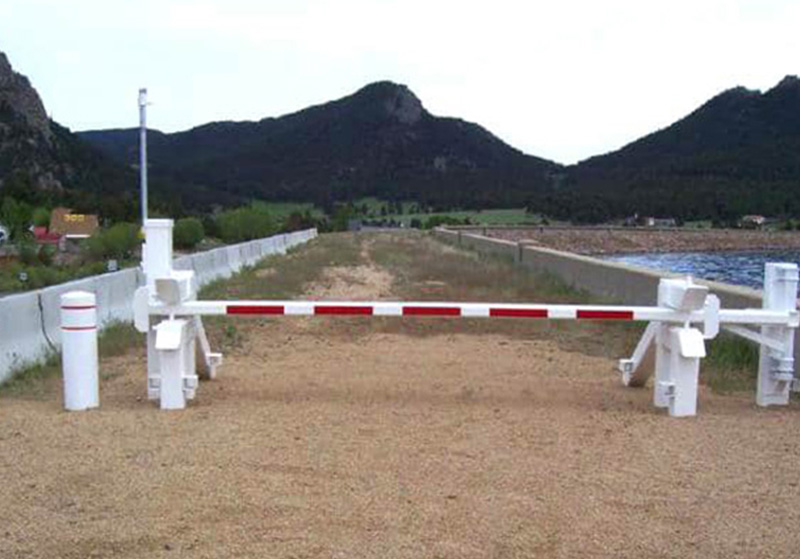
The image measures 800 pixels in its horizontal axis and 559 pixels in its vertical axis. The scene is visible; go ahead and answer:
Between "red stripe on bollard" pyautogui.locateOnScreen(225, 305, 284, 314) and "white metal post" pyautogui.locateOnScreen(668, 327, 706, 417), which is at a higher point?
"red stripe on bollard" pyautogui.locateOnScreen(225, 305, 284, 314)

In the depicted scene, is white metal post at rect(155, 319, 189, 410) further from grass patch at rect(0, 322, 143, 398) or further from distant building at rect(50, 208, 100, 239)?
distant building at rect(50, 208, 100, 239)

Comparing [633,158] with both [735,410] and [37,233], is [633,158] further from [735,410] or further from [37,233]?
[735,410]

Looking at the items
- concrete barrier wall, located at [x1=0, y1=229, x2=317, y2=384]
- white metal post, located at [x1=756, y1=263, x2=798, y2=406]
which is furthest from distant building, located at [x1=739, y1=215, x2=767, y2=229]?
white metal post, located at [x1=756, y1=263, x2=798, y2=406]

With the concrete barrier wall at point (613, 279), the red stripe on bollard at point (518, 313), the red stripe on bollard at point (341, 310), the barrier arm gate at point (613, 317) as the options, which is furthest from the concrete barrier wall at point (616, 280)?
the red stripe on bollard at point (341, 310)

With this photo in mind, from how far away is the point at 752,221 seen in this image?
326ft

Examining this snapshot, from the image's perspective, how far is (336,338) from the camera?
1294cm

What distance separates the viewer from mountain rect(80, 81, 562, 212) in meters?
154

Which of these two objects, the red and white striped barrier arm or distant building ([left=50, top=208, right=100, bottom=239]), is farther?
distant building ([left=50, top=208, right=100, bottom=239])

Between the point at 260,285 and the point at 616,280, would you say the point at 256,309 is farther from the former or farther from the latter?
the point at 260,285

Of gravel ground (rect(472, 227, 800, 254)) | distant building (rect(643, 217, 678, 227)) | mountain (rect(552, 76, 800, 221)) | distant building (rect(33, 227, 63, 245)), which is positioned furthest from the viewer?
distant building (rect(643, 217, 678, 227))

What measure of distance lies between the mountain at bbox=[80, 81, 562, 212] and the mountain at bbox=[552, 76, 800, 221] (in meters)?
20.5

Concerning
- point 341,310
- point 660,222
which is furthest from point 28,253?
point 660,222

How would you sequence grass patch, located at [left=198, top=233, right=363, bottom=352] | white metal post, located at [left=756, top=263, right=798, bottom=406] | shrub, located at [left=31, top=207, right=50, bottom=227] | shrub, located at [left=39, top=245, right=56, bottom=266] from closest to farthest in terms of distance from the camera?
white metal post, located at [left=756, top=263, right=798, bottom=406], grass patch, located at [left=198, top=233, right=363, bottom=352], shrub, located at [left=39, top=245, right=56, bottom=266], shrub, located at [left=31, top=207, right=50, bottom=227]

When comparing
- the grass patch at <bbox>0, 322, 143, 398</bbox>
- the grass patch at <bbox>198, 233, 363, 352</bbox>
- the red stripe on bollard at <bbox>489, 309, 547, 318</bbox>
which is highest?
the red stripe on bollard at <bbox>489, 309, 547, 318</bbox>
